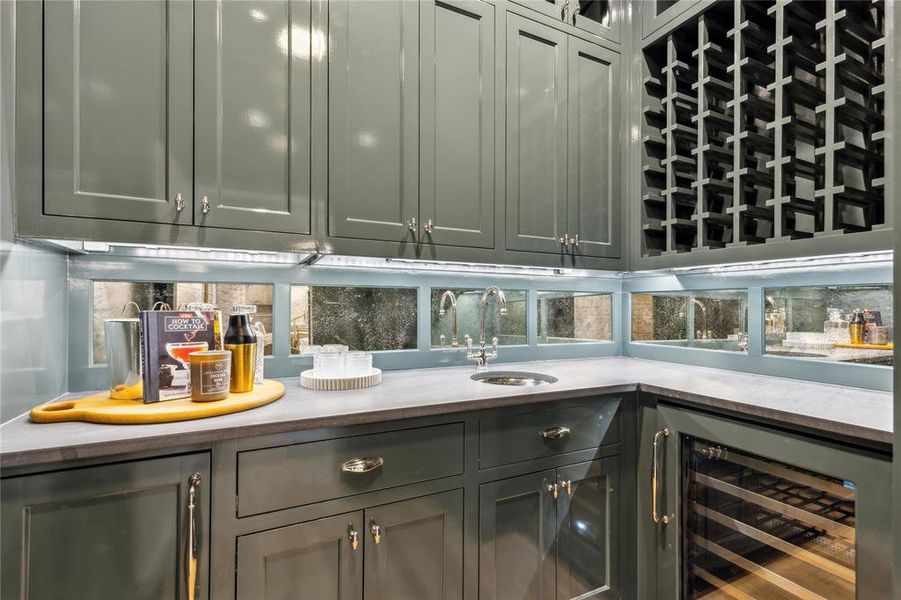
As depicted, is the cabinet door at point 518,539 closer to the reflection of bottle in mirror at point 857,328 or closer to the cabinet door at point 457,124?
the cabinet door at point 457,124

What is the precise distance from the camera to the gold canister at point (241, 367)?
53.1 inches

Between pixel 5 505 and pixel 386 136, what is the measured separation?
1.38 metres

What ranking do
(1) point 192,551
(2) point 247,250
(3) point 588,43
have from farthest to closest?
1. (3) point 588,43
2. (2) point 247,250
3. (1) point 192,551

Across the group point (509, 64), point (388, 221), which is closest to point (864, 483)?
point (388, 221)

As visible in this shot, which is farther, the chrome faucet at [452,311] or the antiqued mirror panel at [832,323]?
the chrome faucet at [452,311]

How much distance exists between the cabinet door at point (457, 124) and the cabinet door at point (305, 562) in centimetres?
98

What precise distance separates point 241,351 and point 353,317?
559 mm

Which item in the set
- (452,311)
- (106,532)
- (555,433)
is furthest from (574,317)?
(106,532)

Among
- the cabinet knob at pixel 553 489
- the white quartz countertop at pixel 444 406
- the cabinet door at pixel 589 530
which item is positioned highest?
the white quartz countertop at pixel 444 406

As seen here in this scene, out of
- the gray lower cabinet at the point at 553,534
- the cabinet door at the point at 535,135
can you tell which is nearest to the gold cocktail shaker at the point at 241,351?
the gray lower cabinet at the point at 553,534

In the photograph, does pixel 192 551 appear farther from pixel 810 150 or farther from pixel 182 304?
pixel 810 150

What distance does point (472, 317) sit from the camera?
2.12 metres

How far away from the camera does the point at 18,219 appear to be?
3.71ft

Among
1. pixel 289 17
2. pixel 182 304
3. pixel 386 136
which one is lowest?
pixel 182 304
